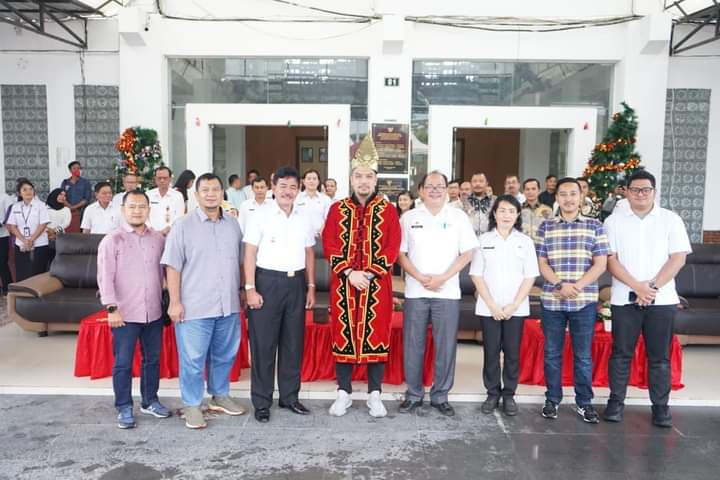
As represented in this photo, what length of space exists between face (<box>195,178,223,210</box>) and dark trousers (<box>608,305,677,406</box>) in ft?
7.85

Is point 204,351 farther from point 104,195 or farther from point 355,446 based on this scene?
point 104,195

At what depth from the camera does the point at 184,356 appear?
3.48 metres

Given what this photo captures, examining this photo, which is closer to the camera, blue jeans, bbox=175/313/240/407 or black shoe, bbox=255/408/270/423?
blue jeans, bbox=175/313/240/407

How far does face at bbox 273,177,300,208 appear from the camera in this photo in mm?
3521

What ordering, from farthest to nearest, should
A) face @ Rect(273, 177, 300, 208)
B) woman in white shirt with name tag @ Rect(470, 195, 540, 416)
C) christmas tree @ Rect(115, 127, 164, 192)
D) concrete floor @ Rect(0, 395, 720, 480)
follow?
1. christmas tree @ Rect(115, 127, 164, 192)
2. woman in white shirt with name tag @ Rect(470, 195, 540, 416)
3. face @ Rect(273, 177, 300, 208)
4. concrete floor @ Rect(0, 395, 720, 480)

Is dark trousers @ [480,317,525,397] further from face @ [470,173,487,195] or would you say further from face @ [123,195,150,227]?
face @ [470,173,487,195]

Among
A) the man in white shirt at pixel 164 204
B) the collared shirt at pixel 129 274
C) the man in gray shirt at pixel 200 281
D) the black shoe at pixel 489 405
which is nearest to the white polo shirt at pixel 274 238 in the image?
the man in gray shirt at pixel 200 281

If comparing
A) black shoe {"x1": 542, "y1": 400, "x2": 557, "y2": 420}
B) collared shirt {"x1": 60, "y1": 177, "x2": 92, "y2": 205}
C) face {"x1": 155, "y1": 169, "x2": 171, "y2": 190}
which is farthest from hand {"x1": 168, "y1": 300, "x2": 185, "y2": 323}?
collared shirt {"x1": 60, "y1": 177, "x2": 92, "y2": 205}

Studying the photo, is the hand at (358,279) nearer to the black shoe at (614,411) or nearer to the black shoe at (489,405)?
the black shoe at (489,405)

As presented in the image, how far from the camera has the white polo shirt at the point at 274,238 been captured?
351 centimetres

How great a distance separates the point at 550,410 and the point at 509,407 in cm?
24

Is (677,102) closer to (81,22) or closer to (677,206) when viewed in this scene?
(677,206)

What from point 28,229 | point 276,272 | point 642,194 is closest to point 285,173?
point 276,272

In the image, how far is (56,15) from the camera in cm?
799
